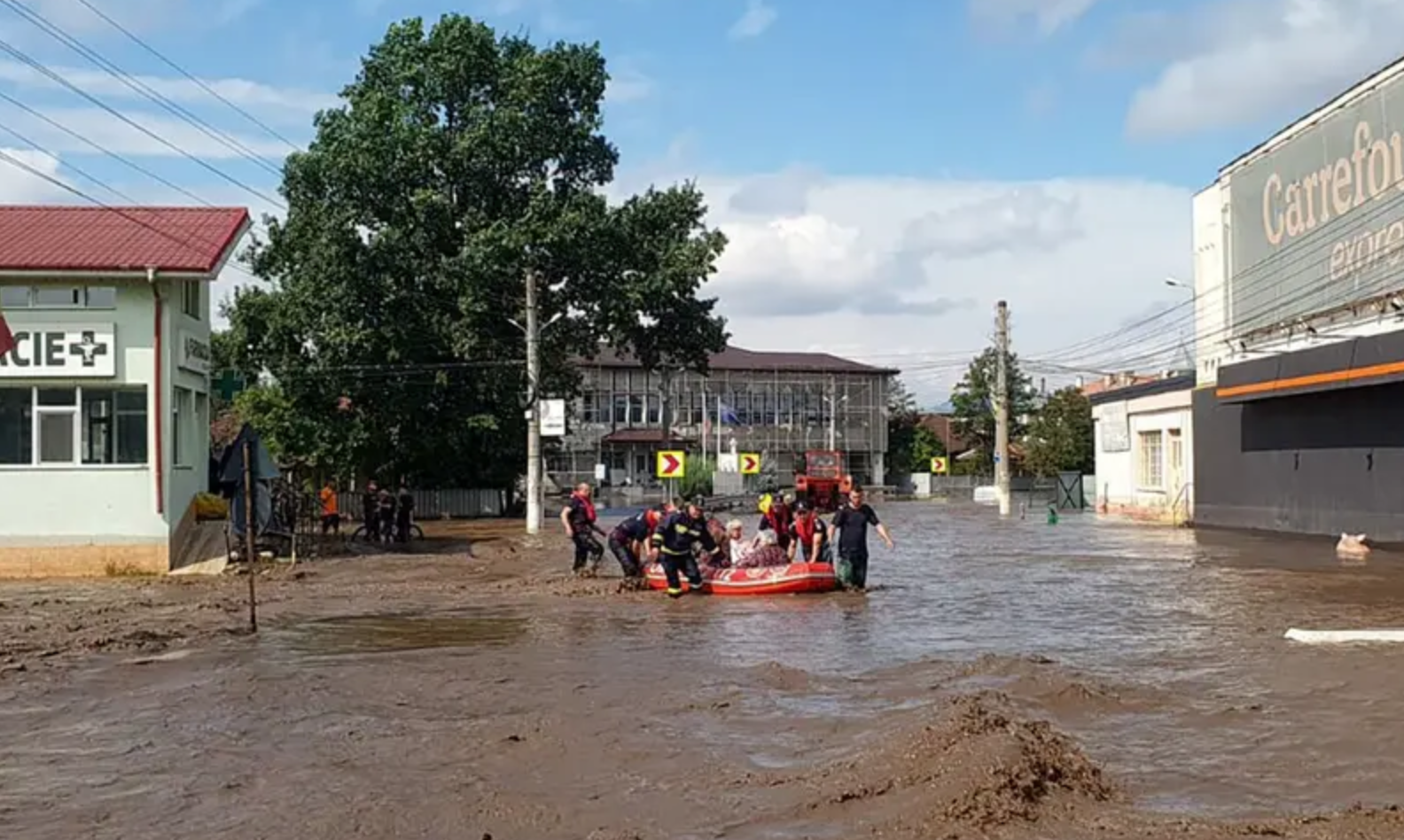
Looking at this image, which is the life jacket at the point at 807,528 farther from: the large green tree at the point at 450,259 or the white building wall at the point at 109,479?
the large green tree at the point at 450,259

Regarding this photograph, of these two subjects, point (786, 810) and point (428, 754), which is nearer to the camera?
point (786, 810)

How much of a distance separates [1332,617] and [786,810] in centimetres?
1232

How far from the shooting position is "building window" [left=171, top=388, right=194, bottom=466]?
87.9 ft

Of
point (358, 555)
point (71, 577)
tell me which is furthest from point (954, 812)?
point (358, 555)

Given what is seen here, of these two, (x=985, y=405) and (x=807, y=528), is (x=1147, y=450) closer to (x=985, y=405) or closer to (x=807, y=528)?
(x=807, y=528)

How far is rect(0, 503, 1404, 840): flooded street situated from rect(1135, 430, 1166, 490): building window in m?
26.2

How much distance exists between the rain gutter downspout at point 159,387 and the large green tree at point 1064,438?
2440 inches

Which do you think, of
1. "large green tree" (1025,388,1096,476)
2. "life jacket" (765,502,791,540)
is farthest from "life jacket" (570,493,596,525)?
"large green tree" (1025,388,1096,476)

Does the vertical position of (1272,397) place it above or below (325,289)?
below

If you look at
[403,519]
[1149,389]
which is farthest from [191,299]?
[1149,389]

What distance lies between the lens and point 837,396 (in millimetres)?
104750

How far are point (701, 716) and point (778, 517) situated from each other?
12.4m

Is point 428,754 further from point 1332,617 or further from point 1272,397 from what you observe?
point 1272,397

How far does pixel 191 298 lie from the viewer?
28281 millimetres
